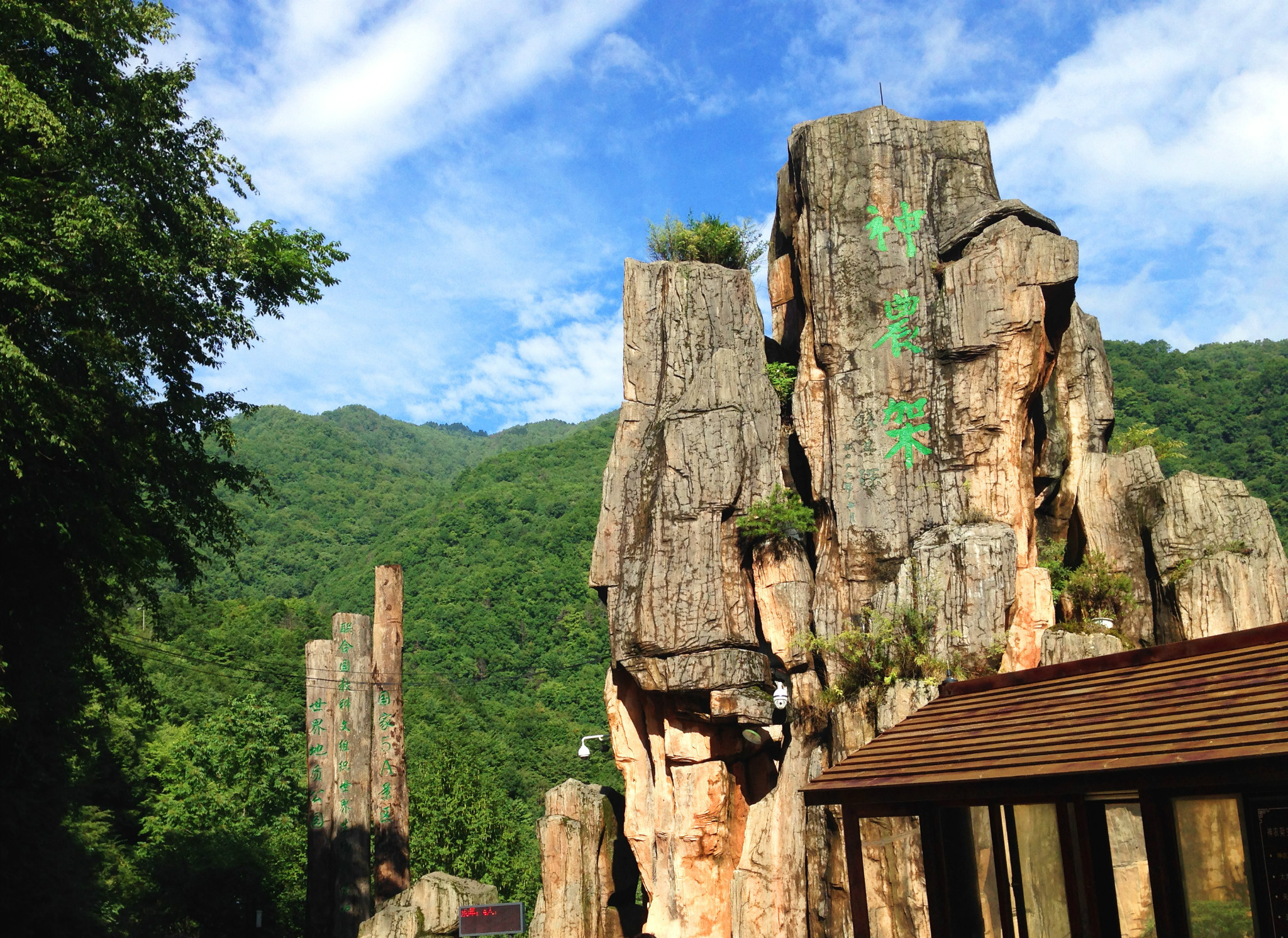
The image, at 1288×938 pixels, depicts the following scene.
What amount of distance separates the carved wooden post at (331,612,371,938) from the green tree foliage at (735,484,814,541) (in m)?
6.81

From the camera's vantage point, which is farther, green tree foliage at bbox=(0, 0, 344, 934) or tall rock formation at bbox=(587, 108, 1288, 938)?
tall rock formation at bbox=(587, 108, 1288, 938)

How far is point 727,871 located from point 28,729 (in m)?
10.4

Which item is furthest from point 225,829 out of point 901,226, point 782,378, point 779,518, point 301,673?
point 901,226

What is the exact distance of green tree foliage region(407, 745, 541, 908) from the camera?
94.5 ft

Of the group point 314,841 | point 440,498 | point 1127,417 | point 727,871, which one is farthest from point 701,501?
point 440,498

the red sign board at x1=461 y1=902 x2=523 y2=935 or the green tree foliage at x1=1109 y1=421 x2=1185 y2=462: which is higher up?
the green tree foliage at x1=1109 y1=421 x2=1185 y2=462

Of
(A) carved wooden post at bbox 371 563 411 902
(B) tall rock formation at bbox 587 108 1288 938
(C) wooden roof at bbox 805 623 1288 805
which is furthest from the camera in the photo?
(A) carved wooden post at bbox 371 563 411 902

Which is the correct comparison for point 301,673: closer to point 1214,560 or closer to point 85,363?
point 85,363

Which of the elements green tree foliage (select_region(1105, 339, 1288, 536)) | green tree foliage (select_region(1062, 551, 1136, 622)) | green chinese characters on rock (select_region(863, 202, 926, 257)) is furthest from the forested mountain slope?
green tree foliage (select_region(1062, 551, 1136, 622))

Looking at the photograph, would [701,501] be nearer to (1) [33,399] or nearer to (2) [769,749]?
(2) [769,749]

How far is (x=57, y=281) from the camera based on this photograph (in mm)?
12039

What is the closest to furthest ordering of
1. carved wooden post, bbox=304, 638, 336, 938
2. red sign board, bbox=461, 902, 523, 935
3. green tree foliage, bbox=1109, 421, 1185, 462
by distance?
1. red sign board, bbox=461, 902, 523, 935
2. carved wooden post, bbox=304, 638, 336, 938
3. green tree foliage, bbox=1109, 421, 1185, 462

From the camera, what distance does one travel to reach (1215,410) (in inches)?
1519

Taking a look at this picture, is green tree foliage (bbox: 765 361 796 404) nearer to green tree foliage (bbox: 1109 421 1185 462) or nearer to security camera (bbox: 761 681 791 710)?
security camera (bbox: 761 681 791 710)
